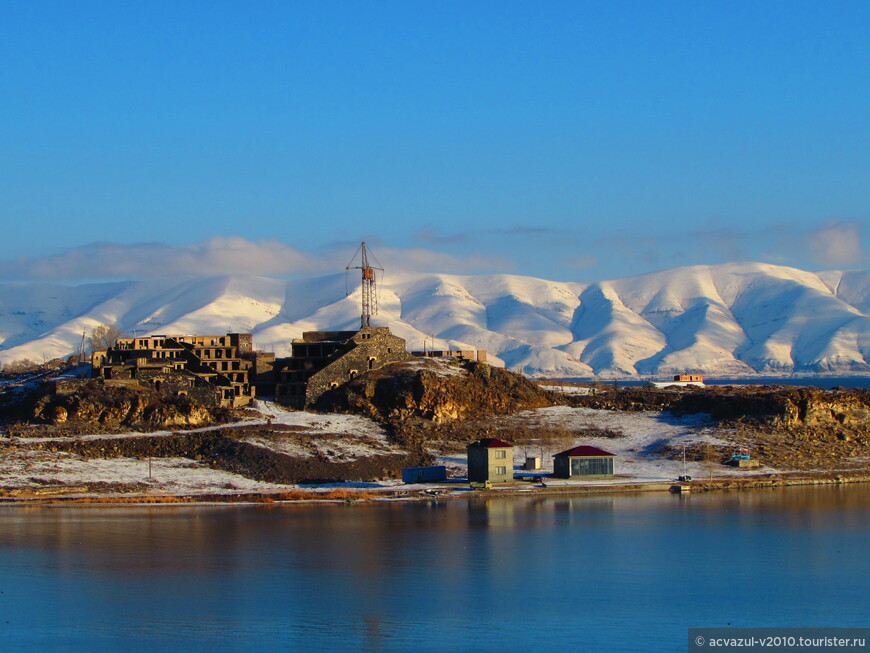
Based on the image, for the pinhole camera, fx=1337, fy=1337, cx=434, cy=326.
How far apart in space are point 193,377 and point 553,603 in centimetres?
4635

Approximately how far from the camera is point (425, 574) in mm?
47312

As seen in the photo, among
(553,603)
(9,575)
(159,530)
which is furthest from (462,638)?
(159,530)

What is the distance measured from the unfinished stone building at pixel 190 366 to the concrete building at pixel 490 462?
18644 mm

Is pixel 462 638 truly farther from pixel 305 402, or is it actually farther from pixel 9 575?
pixel 305 402

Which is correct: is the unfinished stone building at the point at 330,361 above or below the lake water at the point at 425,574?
above

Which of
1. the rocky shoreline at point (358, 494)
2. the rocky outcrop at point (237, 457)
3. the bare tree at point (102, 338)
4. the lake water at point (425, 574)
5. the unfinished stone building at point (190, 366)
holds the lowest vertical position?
the lake water at point (425, 574)

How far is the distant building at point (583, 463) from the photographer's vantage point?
75250 mm

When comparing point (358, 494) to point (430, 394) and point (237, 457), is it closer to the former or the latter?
point (237, 457)

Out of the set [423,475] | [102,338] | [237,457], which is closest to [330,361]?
[237,457]

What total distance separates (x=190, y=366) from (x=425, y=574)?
151 feet

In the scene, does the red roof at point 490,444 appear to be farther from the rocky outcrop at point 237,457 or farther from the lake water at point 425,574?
the lake water at point 425,574

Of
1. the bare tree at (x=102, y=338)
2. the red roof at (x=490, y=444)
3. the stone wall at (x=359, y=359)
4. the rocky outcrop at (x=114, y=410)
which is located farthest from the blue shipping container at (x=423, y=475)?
the bare tree at (x=102, y=338)

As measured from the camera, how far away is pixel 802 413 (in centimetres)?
8519

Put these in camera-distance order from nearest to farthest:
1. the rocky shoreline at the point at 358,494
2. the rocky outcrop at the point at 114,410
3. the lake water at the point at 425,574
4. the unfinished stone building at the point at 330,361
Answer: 1. the lake water at the point at 425,574
2. the rocky shoreline at the point at 358,494
3. the rocky outcrop at the point at 114,410
4. the unfinished stone building at the point at 330,361
